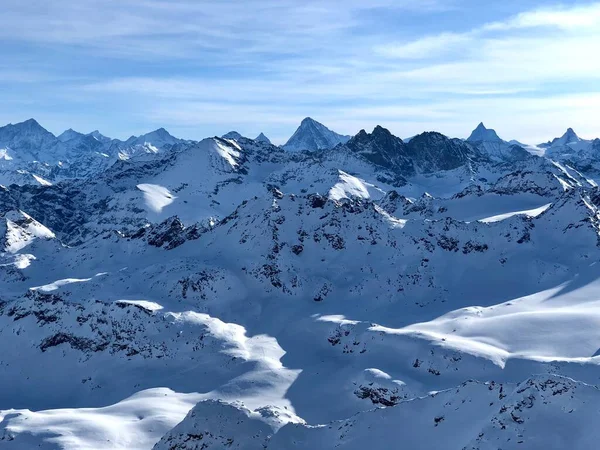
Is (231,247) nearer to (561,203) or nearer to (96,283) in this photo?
(96,283)

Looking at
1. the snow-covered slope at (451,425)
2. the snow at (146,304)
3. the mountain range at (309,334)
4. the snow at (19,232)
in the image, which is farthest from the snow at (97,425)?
the snow at (19,232)

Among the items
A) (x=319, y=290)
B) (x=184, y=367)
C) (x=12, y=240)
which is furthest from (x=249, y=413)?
(x=12, y=240)

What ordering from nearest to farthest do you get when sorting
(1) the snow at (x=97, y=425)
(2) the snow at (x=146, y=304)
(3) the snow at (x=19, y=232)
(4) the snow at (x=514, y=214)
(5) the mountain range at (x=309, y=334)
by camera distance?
1. (5) the mountain range at (x=309, y=334)
2. (1) the snow at (x=97, y=425)
3. (2) the snow at (x=146, y=304)
4. (4) the snow at (x=514, y=214)
5. (3) the snow at (x=19, y=232)

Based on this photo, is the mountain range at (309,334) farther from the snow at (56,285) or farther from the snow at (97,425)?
the snow at (56,285)

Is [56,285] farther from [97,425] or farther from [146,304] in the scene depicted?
[97,425]

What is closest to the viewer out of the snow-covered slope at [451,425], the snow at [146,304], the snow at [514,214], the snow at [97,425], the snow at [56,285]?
the snow-covered slope at [451,425]

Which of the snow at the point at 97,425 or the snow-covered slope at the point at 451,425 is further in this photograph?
the snow at the point at 97,425

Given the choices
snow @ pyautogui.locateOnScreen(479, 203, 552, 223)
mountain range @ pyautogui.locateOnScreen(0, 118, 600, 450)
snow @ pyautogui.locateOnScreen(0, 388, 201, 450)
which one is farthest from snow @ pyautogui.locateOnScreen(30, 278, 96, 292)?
snow @ pyautogui.locateOnScreen(479, 203, 552, 223)

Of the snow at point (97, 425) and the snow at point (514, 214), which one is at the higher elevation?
the snow at point (514, 214)

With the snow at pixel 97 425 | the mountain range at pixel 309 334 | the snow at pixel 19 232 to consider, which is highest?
the snow at pixel 19 232
